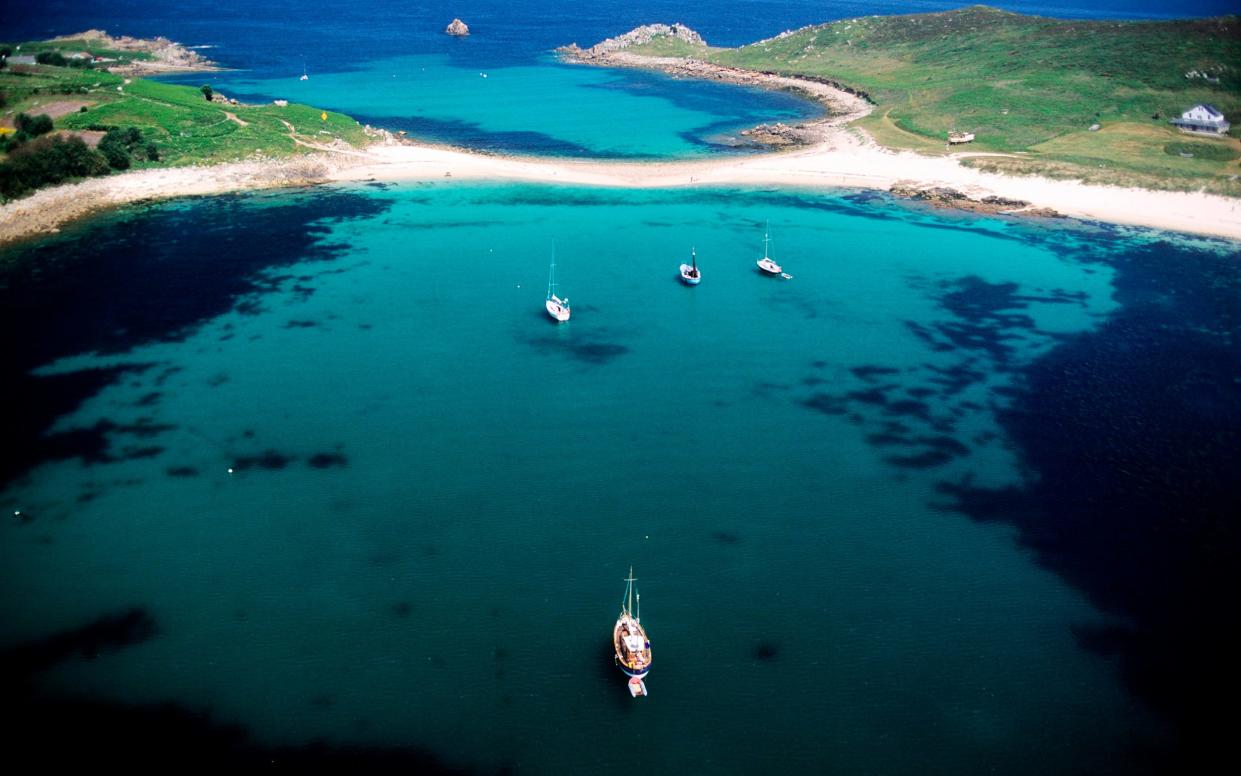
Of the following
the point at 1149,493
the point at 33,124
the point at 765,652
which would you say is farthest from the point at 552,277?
the point at 33,124

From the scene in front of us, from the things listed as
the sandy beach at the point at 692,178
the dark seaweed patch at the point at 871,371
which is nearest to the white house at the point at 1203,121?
the sandy beach at the point at 692,178

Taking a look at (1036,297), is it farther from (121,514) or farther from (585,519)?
(121,514)

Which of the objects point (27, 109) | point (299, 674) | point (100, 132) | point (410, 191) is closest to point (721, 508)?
point (299, 674)

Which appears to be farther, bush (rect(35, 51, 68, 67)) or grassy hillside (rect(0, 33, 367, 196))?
bush (rect(35, 51, 68, 67))

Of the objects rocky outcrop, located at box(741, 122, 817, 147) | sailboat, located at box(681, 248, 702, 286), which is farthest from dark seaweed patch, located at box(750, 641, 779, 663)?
rocky outcrop, located at box(741, 122, 817, 147)

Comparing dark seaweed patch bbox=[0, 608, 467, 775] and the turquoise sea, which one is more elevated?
the turquoise sea

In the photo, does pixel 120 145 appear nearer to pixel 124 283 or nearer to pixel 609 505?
pixel 124 283

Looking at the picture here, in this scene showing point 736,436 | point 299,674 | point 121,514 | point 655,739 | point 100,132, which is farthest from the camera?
point 100,132

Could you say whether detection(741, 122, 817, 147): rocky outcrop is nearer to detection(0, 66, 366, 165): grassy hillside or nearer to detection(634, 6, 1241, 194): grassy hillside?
detection(634, 6, 1241, 194): grassy hillside
